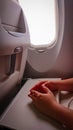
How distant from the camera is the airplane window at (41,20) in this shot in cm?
94

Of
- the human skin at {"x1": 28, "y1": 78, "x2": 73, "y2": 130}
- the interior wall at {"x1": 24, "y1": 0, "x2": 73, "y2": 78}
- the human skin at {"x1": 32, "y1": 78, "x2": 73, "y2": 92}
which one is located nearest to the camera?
the human skin at {"x1": 28, "y1": 78, "x2": 73, "y2": 130}

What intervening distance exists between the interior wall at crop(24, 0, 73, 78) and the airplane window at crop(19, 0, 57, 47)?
7cm

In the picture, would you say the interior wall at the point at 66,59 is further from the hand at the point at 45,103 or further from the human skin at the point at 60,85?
the hand at the point at 45,103

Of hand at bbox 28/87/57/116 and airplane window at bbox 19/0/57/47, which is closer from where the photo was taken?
hand at bbox 28/87/57/116

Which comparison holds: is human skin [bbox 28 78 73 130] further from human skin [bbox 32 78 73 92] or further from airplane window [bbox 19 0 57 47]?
airplane window [bbox 19 0 57 47]

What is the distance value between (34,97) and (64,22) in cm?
52

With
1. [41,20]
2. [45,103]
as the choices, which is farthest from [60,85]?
[41,20]

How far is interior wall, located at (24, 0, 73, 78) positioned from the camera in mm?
896

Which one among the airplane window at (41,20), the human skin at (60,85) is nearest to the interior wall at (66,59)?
the airplane window at (41,20)

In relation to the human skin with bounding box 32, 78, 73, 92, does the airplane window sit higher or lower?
higher

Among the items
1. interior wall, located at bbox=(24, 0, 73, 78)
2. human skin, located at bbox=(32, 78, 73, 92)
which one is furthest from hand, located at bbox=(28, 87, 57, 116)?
interior wall, located at bbox=(24, 0, 73, 78)

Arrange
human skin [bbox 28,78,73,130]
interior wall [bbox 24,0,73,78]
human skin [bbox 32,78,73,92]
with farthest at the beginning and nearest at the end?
interior wall [bbox 24,0,73,78] → human skin [bbox 32,78,73,92] → human skin [bbox 28,78,73,130]

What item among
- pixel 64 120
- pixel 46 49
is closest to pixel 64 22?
pixel 46 49

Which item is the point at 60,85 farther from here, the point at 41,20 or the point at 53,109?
the point at 41,20
